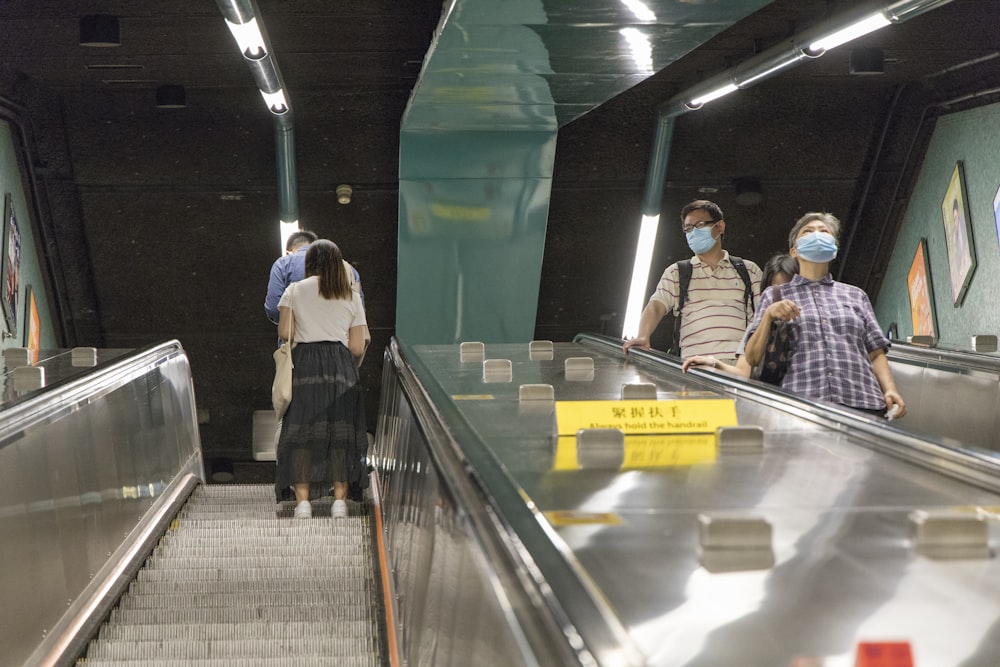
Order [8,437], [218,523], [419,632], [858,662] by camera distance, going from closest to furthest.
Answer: [858,662], [419,632], [8,437], [218,523]

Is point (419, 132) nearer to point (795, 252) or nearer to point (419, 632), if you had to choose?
point (795, 252)

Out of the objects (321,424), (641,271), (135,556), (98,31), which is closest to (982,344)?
(321,424)

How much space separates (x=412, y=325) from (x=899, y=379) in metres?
4.52

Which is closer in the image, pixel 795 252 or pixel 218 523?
pixel 795 252

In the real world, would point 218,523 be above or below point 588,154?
below

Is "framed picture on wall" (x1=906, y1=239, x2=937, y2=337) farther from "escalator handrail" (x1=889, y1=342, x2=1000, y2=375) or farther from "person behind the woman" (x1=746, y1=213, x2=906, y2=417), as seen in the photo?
"person behind the woman" (x1=746, y1=213, x2=906, y2=417)

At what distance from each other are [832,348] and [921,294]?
5.81 meters

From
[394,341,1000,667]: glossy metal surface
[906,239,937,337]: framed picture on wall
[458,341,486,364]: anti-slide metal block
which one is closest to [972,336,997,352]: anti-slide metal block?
[458,341,486,364]: anti-slide metal block

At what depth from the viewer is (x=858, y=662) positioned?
1329mm

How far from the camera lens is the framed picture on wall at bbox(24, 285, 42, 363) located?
8492mm

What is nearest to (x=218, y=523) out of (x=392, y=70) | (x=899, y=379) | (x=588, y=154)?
(x=899, y=379)

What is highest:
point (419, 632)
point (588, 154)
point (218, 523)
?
point (588, 154)

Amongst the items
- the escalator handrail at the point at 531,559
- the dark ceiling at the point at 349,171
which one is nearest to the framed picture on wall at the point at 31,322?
the dark ceiling at the point at 349,171

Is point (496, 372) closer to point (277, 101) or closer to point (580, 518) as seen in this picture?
point (580, 518)
